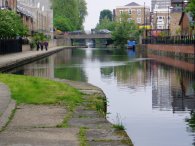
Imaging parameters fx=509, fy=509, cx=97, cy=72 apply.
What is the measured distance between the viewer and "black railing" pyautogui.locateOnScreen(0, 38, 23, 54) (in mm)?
62469

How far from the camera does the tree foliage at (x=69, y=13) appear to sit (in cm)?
15912

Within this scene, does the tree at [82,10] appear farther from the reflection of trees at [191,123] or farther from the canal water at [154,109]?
A: the reflection of trees at [191,123]

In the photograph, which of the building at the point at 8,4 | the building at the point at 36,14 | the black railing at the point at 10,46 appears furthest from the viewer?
the building at the point at 36,14

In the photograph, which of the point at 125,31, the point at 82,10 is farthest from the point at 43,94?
the point at 82,10

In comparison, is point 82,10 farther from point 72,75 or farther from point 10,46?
point 72,75

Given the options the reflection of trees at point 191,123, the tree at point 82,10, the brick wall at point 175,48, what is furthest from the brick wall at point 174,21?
the reflection of trees at point 191,123

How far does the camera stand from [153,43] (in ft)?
295

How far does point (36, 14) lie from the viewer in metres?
121

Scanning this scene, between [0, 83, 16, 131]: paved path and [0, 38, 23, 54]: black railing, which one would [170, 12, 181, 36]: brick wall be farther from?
[0, 83, 16, 131]: paved path

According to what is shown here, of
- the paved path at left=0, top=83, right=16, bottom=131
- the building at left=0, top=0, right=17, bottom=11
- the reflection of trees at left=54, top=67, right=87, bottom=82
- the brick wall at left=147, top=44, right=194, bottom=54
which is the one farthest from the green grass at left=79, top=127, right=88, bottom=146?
the building at left=0, top=0, right=17, bottom=11

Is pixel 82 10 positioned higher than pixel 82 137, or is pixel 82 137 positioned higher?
pixel 82 10

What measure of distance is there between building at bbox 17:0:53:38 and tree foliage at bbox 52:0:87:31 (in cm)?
546

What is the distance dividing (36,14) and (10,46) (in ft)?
176

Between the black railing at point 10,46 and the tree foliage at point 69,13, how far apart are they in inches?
3262
